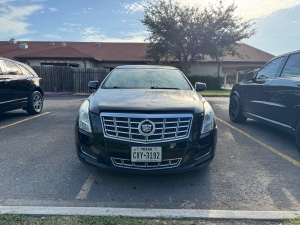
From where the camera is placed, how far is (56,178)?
10.8 feet

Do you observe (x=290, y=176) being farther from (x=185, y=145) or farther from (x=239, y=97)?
(x=239, y=97)

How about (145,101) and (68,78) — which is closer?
(145,101)

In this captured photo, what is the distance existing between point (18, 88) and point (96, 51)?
61.3 feet

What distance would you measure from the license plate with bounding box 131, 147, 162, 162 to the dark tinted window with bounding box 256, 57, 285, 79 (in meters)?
3.68

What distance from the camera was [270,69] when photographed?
17.9ft

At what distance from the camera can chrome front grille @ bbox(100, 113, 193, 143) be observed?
291cm

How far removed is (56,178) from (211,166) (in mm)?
2277

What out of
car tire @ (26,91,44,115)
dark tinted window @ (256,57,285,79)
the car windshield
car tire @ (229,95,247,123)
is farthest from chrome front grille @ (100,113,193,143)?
car tire @ (26,91,44,115)

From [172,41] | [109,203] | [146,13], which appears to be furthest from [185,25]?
[109,203]

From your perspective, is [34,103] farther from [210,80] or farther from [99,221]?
[210,80]

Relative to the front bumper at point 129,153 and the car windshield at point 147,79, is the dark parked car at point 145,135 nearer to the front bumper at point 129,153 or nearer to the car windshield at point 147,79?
the front bumper at point 129,153

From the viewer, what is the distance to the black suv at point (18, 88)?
644 cm

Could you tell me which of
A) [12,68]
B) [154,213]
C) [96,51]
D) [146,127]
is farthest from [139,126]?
[96,51]

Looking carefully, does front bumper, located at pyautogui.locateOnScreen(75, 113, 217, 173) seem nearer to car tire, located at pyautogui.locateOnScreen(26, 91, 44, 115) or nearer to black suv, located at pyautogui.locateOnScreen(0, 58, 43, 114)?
black suv, located at pyautogui.locateOnScreen(0, 58, 43, 114)
